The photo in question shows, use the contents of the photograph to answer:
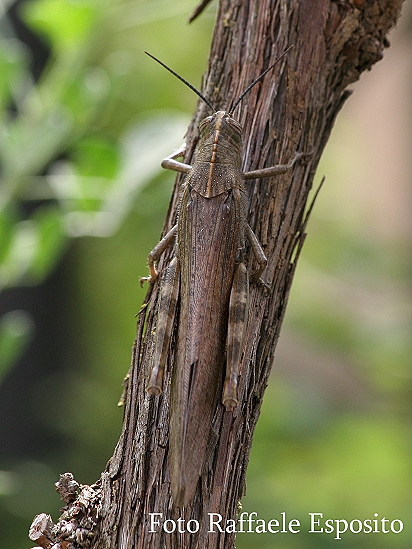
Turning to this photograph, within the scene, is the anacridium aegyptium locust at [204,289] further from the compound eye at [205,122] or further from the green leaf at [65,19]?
the green leaf at [65,19]

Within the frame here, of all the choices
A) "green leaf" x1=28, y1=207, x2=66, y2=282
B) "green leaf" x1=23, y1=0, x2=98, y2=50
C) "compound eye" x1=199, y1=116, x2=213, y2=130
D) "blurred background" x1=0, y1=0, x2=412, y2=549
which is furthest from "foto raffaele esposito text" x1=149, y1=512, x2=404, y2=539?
"green leaf" x1=23, y1=0, x2=98, y2=50

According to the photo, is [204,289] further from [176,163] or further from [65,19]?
→ [65,19]

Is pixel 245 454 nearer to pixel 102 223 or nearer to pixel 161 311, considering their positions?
pixel 161 311

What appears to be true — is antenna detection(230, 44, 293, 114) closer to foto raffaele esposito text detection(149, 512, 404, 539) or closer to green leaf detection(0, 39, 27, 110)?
green leaf detection(0, 39, 27, 110)

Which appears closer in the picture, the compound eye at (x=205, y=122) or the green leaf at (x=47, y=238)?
the compound eye at (x=205, y=122)

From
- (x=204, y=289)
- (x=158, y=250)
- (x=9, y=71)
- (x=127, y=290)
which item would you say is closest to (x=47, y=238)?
(x=158, y=250)

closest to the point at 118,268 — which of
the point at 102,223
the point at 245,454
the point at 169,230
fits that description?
the point at 102,223

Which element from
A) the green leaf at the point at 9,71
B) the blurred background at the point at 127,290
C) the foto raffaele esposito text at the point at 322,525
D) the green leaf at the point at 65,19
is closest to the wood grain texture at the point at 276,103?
the blurred background at the point at 127,290
